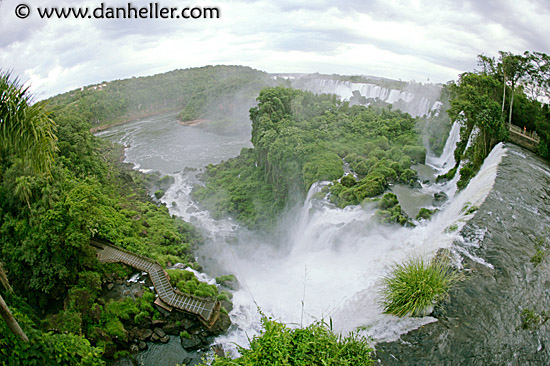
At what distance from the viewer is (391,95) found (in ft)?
163

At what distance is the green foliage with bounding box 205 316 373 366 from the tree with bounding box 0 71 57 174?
166 inches

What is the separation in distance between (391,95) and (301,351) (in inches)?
1967

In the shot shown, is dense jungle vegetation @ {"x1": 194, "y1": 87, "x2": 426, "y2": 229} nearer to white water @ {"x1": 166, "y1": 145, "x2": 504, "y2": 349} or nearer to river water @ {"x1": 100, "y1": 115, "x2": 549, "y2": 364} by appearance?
river water @ {"x1": 100, "y1": 115, "x2": 549, "y2": 364}

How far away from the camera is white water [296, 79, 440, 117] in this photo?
1643 inches

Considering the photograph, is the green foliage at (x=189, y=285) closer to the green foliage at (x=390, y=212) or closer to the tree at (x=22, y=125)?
the green foliage at (x=390, y=212)

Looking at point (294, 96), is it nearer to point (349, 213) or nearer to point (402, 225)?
point (349, 213)

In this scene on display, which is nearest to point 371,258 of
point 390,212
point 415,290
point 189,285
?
point 390,212

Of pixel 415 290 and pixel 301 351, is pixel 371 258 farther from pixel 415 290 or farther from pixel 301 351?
pixel 301 351

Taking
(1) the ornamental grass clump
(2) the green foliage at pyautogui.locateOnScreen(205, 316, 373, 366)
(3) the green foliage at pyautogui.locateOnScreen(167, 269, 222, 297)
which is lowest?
(3) the green foliage at pyautogui.locateOnScreen(167, 269, 222, 297)

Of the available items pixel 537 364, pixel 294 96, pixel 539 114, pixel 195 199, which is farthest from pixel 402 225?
pixel 294 96

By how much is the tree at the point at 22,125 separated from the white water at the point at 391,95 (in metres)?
38.4

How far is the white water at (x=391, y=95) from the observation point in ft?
137

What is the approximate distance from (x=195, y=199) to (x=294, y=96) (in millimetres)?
15177

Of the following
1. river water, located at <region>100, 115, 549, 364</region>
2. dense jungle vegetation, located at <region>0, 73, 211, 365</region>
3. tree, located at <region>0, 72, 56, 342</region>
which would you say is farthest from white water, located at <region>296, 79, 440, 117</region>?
tree, located at <region>0, 72, 56, 342</region>
